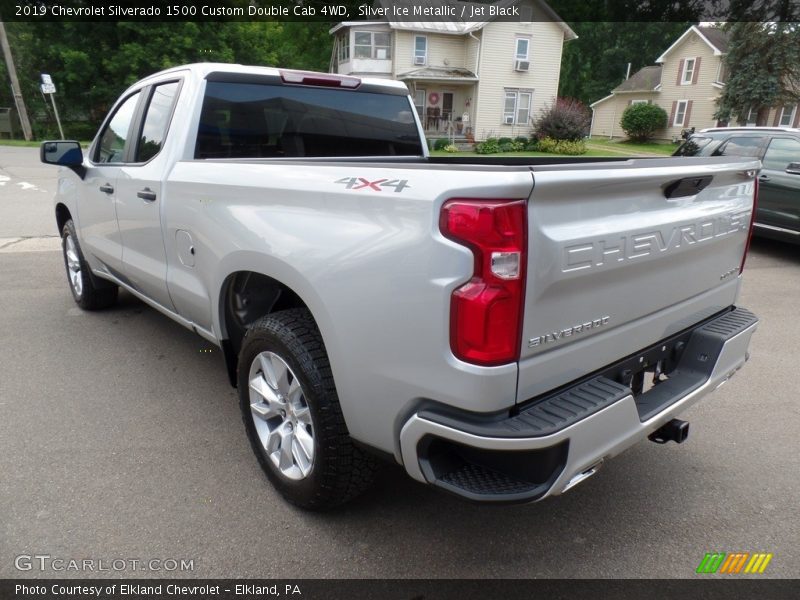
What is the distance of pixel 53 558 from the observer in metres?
2.27

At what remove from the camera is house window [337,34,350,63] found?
3521cm

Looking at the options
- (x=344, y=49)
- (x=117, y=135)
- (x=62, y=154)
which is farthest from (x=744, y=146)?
(x=344, y=49)

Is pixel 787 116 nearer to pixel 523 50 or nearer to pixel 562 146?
pixel 562 146

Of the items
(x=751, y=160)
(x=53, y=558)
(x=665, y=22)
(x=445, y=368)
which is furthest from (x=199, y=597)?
(x=665, y=22)

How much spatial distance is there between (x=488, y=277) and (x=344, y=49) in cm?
3815

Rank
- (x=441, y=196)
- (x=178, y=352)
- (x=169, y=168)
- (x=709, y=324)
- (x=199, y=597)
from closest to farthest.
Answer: (x=441, y=196), (x=199, y=597), (x=709, y=324), (x=169, y=168), (x=178, y=352)

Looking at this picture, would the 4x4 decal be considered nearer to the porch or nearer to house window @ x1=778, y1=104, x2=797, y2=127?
the porch

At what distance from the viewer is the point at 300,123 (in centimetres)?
362

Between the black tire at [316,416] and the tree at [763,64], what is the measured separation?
A: 3458 centimetres

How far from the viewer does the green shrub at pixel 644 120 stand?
39281 millimetres

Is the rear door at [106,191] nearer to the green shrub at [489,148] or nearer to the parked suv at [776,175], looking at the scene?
the parked suv at [776,175]

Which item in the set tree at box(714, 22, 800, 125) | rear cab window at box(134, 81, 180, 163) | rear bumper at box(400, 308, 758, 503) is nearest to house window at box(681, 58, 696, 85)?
tree at box(714, 22, 800, 125)

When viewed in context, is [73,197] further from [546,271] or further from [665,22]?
[665,22]

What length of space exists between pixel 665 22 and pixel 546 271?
71364mm
